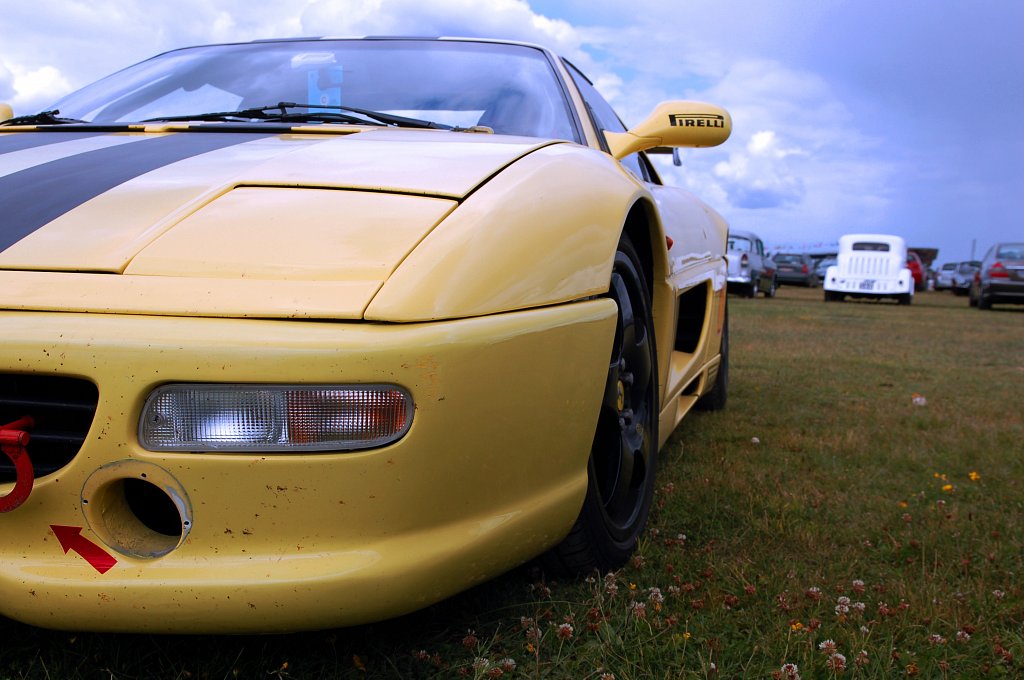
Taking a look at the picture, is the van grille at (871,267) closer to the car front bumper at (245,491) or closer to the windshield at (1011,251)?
the windshield at (1011,251)

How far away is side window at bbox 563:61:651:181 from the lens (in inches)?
103

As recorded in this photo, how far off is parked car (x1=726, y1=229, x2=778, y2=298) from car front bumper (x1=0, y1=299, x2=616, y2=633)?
17.2 meters

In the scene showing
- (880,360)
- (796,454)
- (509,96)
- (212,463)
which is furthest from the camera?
(880,360)

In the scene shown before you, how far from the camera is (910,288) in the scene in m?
17.8

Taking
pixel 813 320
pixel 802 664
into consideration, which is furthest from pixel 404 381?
pixel 813 320

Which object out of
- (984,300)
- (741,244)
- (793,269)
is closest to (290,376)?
(984,300)

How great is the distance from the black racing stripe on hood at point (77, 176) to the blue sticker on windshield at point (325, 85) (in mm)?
556

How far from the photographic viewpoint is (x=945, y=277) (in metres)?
32.1

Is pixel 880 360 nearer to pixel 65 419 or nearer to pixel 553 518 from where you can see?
pixel 553 518

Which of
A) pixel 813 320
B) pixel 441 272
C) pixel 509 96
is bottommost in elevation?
pixel 813 320

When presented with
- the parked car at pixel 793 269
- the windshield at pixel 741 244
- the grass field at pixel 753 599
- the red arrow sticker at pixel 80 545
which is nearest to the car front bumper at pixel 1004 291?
the windshield at pixel 741 244

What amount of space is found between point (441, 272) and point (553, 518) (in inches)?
18.7

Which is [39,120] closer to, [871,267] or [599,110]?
[599,110]

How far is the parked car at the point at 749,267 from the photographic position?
18234mm
